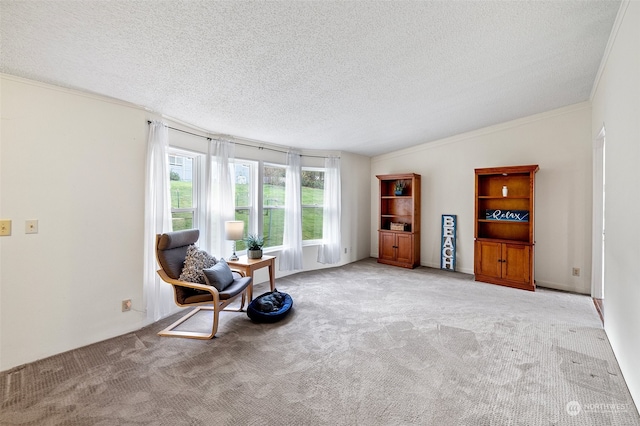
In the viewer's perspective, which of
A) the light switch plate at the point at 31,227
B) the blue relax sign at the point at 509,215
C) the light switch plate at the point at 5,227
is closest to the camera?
the light switch plate at the point at 5,227

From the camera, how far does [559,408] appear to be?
1.76 metres

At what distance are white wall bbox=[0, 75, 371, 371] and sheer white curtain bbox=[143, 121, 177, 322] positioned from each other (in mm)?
66

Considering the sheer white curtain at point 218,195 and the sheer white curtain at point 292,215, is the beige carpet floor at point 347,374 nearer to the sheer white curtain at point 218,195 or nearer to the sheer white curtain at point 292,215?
the sheer white curtain at point 218,195

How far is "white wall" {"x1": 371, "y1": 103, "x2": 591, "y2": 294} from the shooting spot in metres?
3.99

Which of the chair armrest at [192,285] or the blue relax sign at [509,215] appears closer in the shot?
the chair armrest at [192,285]

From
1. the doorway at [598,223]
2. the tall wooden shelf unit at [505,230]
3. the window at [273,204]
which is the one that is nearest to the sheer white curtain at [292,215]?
the window at [273,204]

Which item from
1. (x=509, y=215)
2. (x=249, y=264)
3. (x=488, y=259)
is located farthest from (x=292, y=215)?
(x=509, y=215)

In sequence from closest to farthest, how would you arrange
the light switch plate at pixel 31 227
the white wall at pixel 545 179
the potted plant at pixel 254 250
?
the light switch plate at pixel 31 227 → the potted plant at pixel 254 250 → the white wall at pixel 545 179

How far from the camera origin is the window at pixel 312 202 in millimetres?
5332

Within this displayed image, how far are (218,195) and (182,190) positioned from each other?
0.45m

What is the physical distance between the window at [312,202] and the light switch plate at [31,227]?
144 inches

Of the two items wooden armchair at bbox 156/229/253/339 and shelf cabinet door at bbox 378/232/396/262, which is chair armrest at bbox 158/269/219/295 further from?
shelf cabinet door at bbox 378/232/396/262

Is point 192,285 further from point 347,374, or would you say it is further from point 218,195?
point 347,374

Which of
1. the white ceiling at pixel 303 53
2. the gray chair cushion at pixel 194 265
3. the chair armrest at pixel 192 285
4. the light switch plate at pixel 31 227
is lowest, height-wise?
the chair armrest at pixel 192 285
